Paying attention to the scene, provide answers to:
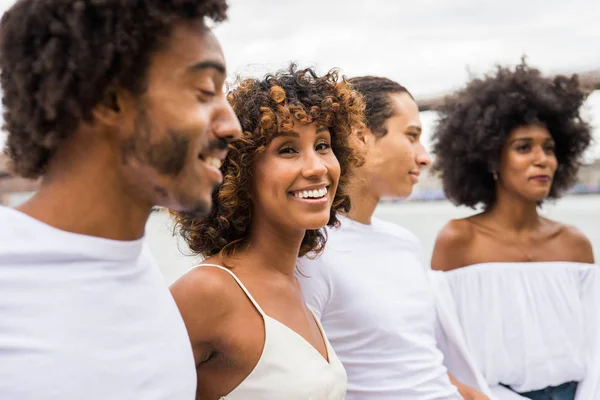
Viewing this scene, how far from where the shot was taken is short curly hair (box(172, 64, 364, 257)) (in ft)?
5.19

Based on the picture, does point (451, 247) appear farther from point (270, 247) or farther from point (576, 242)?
point (270, 247)

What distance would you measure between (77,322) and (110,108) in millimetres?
306

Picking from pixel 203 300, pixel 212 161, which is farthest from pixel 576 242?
pixel 212 161

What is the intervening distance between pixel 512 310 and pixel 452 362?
0.39m

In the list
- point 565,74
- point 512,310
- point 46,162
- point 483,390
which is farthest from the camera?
point 565,74

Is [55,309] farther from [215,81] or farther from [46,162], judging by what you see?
[215,81]

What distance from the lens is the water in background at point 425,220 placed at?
2822mm

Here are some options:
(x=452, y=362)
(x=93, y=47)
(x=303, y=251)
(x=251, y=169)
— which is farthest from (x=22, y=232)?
(x=452, y=362)

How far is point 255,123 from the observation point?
159 cm

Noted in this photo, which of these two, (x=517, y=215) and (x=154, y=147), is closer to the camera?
(x=154, y=147)

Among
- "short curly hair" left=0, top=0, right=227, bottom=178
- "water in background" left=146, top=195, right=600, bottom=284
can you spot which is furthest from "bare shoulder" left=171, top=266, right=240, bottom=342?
"water in background" left=146, top=195, right=600, bottom=284

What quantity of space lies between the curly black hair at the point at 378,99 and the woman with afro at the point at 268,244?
1.61 feet

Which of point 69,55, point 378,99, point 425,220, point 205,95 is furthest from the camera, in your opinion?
point 425,220

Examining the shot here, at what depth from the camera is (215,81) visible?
1.06 m
